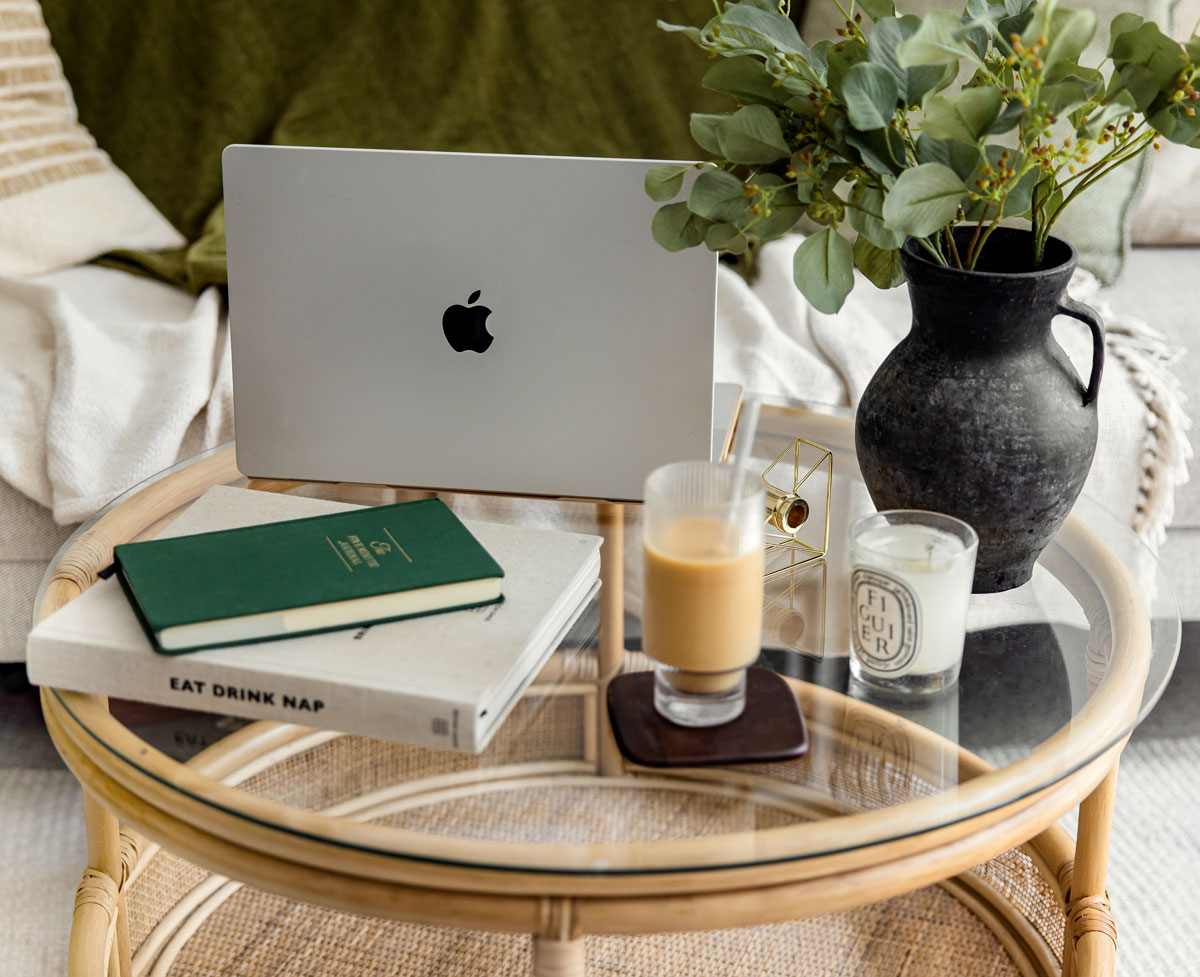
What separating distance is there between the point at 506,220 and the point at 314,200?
139 millimetres

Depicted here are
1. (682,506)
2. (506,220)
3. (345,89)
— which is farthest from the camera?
(345,89)

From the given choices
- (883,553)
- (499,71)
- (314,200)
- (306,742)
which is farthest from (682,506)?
(499,71)

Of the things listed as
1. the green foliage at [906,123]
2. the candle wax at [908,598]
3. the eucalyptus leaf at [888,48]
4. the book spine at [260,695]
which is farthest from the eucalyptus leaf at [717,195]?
the book spine at [260,695]

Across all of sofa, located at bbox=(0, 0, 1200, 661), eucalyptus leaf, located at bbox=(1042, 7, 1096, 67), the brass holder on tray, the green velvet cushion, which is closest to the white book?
the brass holder on tray

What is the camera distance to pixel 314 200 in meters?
0.84

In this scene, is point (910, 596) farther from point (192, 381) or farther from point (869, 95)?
point (192, 381)

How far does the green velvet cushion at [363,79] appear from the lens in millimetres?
1685

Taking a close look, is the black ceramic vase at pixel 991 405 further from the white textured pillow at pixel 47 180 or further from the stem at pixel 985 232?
the white textured pillow at pixel 47 180

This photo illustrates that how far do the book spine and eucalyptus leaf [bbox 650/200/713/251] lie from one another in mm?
321

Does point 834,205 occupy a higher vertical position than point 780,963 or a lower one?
higher

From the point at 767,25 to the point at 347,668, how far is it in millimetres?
424

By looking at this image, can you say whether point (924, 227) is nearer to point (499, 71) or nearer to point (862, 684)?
point (862, 684)

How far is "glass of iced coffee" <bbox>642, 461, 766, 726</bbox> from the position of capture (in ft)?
1.89

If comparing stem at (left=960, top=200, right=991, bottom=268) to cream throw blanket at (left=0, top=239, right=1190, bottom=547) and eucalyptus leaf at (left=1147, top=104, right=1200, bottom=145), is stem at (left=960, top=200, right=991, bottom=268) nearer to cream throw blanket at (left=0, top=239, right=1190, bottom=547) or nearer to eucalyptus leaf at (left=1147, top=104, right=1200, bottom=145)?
eucalyptus leaf at (left=1147, top=104, right=1200, bottom=145)
